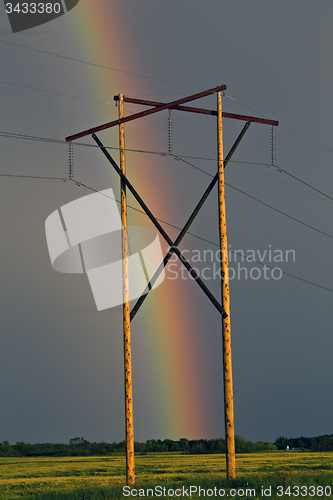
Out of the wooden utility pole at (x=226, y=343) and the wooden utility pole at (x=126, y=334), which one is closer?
the wooden utility pole at (x=126, y=334)

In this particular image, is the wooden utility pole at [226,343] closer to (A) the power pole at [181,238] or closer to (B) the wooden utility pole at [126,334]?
(A) the power pole at [181,238]

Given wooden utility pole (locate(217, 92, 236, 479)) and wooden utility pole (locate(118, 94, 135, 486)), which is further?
wooden utility pole (locate(217, 92, 236, 479))

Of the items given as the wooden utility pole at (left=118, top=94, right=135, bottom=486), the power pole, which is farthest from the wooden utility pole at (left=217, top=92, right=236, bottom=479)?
the wooden utility pole at (left=118, top=94, right=135, bottom=486)

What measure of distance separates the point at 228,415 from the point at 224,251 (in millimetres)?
6762

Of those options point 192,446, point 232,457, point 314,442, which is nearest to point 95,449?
point 192,446

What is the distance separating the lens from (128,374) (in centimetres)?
2544

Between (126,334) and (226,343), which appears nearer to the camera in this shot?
(126,334)

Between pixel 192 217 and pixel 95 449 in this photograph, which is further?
pixel 95 449

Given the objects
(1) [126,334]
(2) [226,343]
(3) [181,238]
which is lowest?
(2) [226,343]

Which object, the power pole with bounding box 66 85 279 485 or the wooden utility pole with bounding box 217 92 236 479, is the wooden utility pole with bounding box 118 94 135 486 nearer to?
the power pole with bounding box 66 85 279 485

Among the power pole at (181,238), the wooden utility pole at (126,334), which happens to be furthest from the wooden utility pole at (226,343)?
the wooden utility pole at (126,334)

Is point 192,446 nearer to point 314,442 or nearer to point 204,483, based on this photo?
point 314,442

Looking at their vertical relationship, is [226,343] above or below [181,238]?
below

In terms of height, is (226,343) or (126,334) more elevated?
(126,334)
